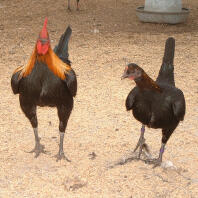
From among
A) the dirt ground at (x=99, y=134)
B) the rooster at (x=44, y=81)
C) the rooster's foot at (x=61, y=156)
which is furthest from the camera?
the rooster's foot at (x=61, y=156)

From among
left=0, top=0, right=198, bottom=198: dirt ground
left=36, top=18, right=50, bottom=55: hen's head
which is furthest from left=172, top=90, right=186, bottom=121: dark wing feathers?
left=36, top=18, right=50, bottom=55: hen's head

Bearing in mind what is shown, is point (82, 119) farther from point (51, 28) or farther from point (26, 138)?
point (51, 28)

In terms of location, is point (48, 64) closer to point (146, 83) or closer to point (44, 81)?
point (44, 81)

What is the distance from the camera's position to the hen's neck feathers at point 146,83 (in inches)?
138

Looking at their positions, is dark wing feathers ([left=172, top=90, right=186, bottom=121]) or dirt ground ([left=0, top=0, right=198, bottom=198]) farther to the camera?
dirt ground ([left=0, top=0, right=198, bottom=198])

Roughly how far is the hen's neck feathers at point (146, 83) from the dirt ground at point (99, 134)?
3.52ft

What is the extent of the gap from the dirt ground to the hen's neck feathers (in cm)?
107

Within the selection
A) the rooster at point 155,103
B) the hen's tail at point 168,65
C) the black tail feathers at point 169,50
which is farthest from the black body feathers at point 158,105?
the black tail feathers at point 169,50

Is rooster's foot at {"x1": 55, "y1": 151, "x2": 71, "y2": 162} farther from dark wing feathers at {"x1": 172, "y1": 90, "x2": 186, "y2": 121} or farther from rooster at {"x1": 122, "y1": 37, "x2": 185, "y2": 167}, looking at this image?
dark wing feathers at {"x1": 172, "y1": 90, "x2": 186, "y2": 121}

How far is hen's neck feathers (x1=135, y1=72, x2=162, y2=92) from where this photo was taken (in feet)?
11.5

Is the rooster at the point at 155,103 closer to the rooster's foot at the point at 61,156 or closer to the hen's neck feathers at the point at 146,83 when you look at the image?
the hen's neck feathers at the point at 146,83

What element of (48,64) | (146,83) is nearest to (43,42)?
(48,64)

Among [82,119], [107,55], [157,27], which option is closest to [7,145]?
[82,119]

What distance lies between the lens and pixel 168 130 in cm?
388
